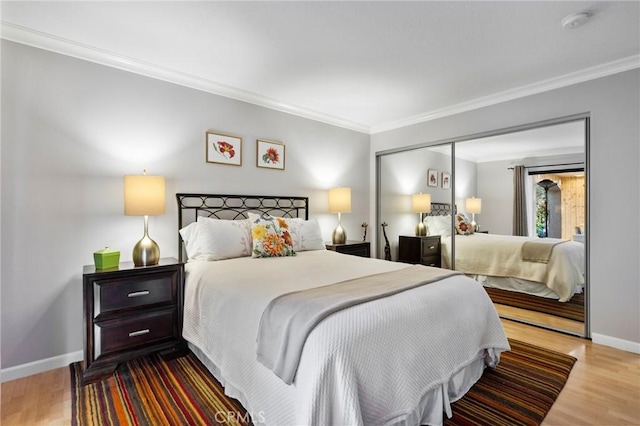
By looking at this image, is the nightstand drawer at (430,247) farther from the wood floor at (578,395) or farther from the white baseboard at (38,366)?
the white baseboard at (38,366)

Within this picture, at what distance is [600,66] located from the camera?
2.87m

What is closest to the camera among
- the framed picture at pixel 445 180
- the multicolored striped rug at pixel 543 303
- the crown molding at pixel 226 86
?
the crown molding at pixel 226 86

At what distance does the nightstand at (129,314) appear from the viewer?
216cm

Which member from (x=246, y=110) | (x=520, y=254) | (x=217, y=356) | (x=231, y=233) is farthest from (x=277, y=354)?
(x=520, y=254)

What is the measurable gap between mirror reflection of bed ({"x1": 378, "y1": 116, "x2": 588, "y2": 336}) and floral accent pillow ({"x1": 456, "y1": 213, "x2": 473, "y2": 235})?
0.18ft

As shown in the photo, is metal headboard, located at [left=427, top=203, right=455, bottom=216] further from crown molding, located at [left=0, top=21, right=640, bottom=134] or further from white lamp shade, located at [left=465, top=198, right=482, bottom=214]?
crown molding, located at [left=0, top=21, right=640, bottom=134]

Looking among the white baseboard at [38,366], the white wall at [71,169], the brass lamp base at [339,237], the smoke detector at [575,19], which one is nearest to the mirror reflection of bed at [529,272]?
the brass lamp base at [339,237]

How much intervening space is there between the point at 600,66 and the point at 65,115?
469 centimetres

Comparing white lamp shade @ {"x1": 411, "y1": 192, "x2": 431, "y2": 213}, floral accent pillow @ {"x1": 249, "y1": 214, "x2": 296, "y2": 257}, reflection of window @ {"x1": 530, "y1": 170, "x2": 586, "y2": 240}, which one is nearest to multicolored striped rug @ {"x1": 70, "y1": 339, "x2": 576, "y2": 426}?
floral accent pillow @ {"x1": 249, "y1": 214, "x2": 296, "y2": 257}

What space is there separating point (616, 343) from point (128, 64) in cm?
503

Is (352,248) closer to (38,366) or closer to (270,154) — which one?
(270,154)

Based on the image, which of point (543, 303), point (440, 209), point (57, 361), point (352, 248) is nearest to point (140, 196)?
point (57, 361)

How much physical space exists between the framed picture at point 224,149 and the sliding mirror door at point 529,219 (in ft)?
8.92

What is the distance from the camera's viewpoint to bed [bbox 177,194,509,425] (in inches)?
51.2
